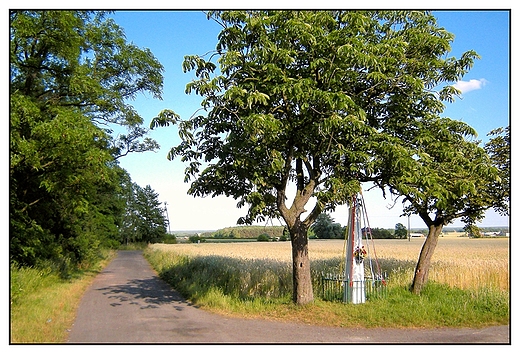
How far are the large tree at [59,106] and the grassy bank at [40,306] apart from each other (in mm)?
1132

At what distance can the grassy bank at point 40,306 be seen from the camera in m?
9.47

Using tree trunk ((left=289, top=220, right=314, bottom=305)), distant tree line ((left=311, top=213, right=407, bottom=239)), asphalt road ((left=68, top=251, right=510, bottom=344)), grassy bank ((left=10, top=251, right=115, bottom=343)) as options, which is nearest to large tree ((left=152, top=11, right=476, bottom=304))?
tree trunk ((left=289, top=220, right=314, bottom=305))

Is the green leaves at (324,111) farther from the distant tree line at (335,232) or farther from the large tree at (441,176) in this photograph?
the distant tree line at (335,232)

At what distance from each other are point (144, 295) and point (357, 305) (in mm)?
8322

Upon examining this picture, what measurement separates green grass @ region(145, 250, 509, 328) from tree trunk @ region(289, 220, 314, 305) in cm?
29

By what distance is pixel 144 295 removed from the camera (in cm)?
1694

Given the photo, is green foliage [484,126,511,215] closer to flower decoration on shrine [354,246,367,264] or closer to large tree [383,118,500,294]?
large tree [383,118,500,294]

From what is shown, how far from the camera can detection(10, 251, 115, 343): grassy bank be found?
9469mm

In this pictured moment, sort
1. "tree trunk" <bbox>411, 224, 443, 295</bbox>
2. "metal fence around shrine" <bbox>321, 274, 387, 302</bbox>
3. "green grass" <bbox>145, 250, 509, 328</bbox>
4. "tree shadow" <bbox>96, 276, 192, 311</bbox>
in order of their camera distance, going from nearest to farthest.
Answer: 1. "green grass" <bbox>145, 250, 509, 328</bbox>
2. "metal fence around shrine" <bbox>321, 274, 387, 302</bbox>
3. "tree trunk" <bbox>411, 224, 443, 295</bbox>
4. "tree shadow" <bbox>96, 276, 192, 311</bbox>

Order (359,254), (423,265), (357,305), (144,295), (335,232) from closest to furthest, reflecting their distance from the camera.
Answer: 1. (357,305)
2. (359,254)
3. (423,265)
4. (144,295)
5. (335,232)

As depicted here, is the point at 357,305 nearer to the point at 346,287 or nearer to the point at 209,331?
the point at 346,287

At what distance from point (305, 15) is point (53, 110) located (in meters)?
8.58

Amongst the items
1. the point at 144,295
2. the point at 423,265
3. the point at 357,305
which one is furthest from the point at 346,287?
the point at 144,295

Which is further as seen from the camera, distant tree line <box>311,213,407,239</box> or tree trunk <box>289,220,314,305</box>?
distant tree line <box>311,213,407,239</box>
